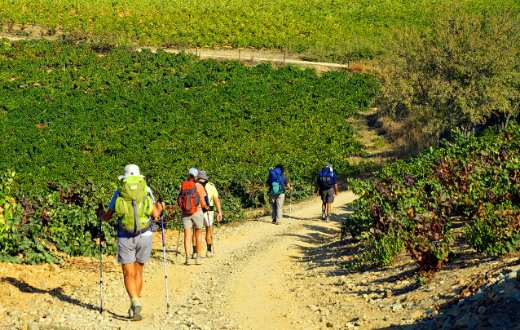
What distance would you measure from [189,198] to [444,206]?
451cm

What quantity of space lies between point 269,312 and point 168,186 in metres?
11.2

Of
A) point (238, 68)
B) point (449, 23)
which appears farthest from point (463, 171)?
point (238, 68)

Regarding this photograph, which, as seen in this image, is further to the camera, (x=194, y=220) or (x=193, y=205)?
(x=194, y=220)

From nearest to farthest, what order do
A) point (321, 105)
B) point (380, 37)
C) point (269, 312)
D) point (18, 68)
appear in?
1. point (269, 312)
2. point (321, 105)
3. point (18, 68)
4. point (380, 37)

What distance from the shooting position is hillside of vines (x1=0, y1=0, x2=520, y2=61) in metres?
68.5

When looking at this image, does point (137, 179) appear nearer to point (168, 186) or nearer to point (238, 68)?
point (168, 186)

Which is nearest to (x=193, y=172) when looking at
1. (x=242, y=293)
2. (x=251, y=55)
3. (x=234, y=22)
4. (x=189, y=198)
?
(x=189, y=198)

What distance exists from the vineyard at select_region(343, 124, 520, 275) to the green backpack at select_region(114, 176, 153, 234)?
381cm

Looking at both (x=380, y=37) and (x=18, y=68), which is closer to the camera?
(x=18, y=68)

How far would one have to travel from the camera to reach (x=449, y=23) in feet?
116

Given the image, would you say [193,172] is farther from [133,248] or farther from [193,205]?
[133,248]

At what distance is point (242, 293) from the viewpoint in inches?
546

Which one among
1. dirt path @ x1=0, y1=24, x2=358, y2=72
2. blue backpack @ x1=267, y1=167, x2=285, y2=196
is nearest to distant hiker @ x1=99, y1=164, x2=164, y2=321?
blue backpack @ x1=267, y1=167, x2=285, y2=196

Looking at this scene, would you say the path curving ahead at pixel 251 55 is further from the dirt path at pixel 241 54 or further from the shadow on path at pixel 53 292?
the shadow on path at pixel 53 292
